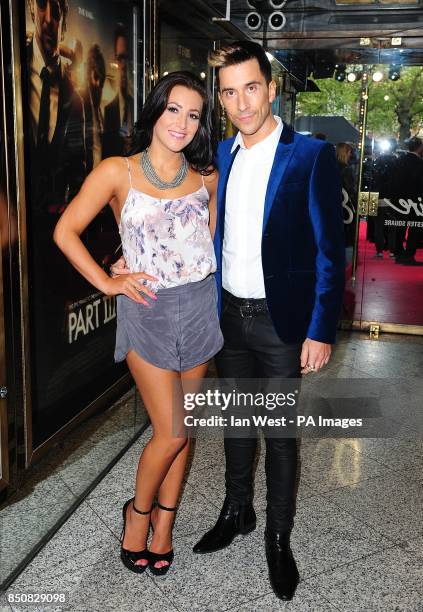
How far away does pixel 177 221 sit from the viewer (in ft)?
6.61

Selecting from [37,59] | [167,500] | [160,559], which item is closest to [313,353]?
[167,500]

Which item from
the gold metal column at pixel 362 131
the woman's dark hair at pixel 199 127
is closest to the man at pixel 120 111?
the woman's dark hair at pixel 199 127

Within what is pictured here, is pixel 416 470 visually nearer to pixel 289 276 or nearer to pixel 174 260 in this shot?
pixel 289 276

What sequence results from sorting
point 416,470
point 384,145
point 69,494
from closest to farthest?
point 69,494 < point 416,470 < point 384,145

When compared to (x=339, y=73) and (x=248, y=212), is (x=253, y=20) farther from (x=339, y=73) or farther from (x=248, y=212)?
(x=248, y=212)

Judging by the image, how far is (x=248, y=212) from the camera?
206 cm

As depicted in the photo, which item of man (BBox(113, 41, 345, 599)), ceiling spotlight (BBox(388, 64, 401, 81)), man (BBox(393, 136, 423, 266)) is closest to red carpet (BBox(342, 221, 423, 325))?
man (BBox(393, 136, 423, 266))

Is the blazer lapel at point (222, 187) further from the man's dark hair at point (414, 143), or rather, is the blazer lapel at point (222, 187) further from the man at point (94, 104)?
the man's dark hair at point (414, 143)

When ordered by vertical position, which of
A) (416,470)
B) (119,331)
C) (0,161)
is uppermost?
(0,161)

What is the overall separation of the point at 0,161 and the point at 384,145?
443 cm

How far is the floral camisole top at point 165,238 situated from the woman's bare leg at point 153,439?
0.98 feet

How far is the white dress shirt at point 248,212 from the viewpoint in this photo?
6.73 ft

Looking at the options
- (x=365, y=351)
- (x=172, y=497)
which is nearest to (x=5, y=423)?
(x=172, y=497)

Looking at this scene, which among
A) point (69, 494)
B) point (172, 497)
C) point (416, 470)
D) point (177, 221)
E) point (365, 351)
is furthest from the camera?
point (365, 351)
